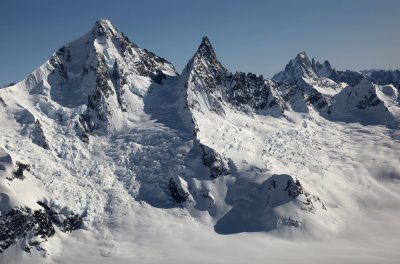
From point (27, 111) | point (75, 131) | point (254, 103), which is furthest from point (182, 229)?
point (254, 103)

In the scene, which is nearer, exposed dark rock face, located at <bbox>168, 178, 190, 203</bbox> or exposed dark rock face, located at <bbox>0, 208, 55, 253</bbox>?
exposed dark rock face, located at <bbox>0, 208, 55, 253</bbox>

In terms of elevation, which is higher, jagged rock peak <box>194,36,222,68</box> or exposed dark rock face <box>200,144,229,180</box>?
jagged rock peak <box>194,36,222,68</box>

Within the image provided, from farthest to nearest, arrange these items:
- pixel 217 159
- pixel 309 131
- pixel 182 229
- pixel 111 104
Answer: pixel 309 131, pixel 111 104, pixel 217 159, pixel 182 229

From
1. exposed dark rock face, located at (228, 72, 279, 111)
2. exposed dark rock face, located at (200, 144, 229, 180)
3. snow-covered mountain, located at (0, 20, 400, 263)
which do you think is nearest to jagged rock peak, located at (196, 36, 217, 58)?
snow-covered mountain, located at (0, 20, 400, 263)

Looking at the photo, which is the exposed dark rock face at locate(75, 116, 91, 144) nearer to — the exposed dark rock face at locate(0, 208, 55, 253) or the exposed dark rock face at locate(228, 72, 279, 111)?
the exposed dark rock face at locate(0, 208, 55, 253)

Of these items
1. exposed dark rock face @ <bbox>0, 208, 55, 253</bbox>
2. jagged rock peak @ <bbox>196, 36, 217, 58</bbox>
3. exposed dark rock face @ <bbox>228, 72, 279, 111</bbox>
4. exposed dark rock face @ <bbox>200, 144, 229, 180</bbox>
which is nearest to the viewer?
exposed dark rock face @ <bbox>0, 208, 55, 253</bbox>

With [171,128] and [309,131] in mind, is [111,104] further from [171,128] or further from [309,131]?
[309,131]
